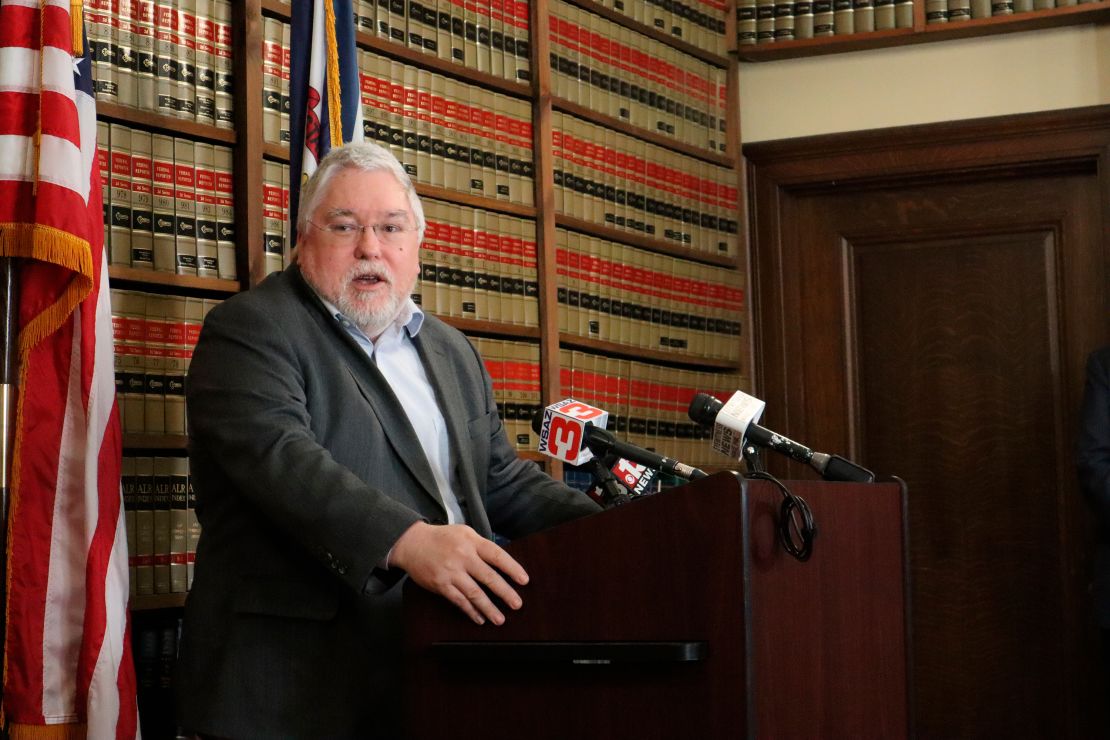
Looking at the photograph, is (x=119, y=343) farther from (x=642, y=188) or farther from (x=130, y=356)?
(x=642, y=188)

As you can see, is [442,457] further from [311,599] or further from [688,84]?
[688,84]

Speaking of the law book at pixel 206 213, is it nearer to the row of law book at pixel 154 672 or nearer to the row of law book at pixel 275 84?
the row of law book at pixel 275 84

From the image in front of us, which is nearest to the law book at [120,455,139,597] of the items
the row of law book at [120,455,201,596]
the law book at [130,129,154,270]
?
the row of law book at [120,455,201,596]

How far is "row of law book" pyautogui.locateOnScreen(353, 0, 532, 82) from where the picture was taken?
4008mm

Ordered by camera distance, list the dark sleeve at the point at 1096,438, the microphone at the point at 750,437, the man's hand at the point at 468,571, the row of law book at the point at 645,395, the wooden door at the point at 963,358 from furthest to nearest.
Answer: the wooden door at the point at 963,358, the row of law book at the point at 645,395, the dark sleeve at the point at 1096,438, the microphone at the point at 750,437, the man's hand at the point at 468,571

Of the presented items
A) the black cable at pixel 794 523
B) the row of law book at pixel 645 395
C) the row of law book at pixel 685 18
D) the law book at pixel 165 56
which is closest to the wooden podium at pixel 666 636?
the black cable at pixel 794 523

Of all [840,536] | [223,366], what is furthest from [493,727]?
[223,366]

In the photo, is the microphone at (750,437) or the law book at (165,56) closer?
the microphone at (750,437)

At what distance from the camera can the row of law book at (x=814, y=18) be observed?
16.9 feet

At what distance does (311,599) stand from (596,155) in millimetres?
2946

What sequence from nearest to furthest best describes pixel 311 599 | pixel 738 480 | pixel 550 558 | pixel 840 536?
pixel 738 480 < pixel 550 558 < pixel 840 536 < pixel 311 599

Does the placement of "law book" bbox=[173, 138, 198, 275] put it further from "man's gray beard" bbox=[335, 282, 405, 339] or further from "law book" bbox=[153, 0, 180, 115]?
"man's gray beard" bbox=[335, 282, 405, 339]

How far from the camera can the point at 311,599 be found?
2.07m

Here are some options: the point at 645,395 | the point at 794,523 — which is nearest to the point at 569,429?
the point at 794,523
